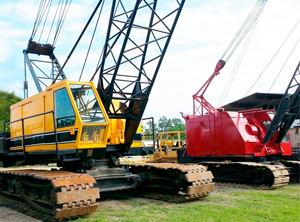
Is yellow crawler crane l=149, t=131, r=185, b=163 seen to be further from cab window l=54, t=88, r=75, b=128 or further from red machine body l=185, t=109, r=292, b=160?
cab window l=54, t=88, r=75, b=128

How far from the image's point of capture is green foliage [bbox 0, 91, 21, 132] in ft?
121

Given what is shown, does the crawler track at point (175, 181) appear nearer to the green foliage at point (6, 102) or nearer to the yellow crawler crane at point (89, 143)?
the yellow crawler crane at point (89, 143)

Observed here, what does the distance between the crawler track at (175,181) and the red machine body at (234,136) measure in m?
3.34

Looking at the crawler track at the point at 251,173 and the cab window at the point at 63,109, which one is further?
the crawler track at the point at 251,173

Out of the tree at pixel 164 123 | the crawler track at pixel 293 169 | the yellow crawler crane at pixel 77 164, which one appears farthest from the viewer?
the tree at pixel 164 123

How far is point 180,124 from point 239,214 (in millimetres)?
80707

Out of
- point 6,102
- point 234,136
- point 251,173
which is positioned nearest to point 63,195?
point 251,173

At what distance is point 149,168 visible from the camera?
9227mm

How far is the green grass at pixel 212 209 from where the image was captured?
6.68 metres

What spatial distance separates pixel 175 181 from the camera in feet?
28.2

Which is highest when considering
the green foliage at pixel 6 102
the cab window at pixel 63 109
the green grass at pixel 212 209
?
the green foliage at pixel 6 102

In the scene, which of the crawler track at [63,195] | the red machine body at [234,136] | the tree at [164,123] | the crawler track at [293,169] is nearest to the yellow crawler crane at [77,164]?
the crawler track at [63,195]

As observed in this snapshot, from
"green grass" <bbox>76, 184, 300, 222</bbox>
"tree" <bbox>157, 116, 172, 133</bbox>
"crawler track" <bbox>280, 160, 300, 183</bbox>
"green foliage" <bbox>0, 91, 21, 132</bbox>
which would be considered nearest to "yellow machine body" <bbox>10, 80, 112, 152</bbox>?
"green grass" <bbox>76, 184, 300, 222</bbox>

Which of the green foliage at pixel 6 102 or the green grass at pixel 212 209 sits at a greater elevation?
the green foliage at pixel 6 102
